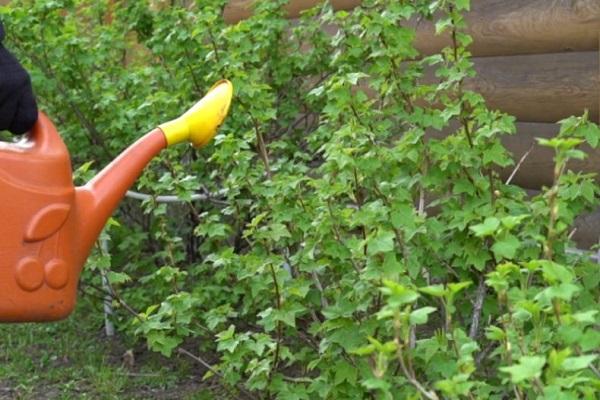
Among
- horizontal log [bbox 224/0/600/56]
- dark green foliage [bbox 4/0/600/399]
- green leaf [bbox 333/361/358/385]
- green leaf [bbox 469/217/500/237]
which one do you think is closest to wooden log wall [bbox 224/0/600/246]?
horizontal log [bbox 224/0/600/56]

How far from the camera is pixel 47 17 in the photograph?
200 inches

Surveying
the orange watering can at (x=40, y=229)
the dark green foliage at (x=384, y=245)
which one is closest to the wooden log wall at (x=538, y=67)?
the dark green foliage at (x=384, y=245)

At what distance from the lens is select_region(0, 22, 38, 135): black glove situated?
2465 millimetres

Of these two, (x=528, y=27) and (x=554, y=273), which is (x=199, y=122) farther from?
(x=528, y=27)

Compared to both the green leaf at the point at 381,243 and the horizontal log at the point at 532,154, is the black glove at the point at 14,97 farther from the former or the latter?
the horizontal log at the point at 532,154

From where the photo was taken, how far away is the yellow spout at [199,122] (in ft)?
9.50

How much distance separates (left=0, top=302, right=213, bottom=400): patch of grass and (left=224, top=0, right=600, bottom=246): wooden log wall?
150 cm

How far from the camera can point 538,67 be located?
4.87 metres

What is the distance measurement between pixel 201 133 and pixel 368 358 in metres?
0.77

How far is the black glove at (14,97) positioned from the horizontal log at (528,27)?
2.29 metres

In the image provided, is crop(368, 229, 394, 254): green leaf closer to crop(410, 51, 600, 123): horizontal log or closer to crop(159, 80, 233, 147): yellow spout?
crop(159, 80, 233, 147): yellow spout

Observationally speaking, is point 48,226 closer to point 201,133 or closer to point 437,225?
point 201,133

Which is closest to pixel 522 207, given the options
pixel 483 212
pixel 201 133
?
pixel 483 212

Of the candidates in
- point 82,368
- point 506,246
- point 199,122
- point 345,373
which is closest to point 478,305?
point 345,373
